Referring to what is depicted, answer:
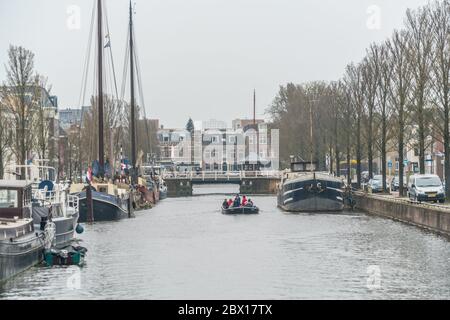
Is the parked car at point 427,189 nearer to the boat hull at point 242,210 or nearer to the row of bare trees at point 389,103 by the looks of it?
the row of bare trees at point 389,103

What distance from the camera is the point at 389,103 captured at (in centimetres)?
9100

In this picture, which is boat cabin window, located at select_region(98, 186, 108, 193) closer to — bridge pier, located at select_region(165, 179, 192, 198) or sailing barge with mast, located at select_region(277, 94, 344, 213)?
sailing barge with mast, located at select_region(277, 94, 344, 213)

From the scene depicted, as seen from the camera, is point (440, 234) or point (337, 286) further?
point (440, 234)

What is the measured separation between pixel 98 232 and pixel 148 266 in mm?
21829

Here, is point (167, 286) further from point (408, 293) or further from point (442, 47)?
point (442, 47)

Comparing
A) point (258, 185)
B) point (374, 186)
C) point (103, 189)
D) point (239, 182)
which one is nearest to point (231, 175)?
point (239, 182)

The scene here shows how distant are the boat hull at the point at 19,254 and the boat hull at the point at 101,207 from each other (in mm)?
31439

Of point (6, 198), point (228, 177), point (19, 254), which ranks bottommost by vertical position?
point (19, 254)

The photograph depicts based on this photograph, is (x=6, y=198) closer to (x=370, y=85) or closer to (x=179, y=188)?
(x=370, y=85)

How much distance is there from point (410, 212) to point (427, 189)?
11.7ft

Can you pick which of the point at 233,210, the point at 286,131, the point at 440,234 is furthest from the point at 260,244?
the point at 286,131

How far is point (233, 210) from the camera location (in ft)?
300

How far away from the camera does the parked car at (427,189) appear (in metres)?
73.1

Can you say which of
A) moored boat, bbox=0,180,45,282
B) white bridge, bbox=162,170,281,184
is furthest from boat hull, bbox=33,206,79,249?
white bridge, bbox=162,170,281,184
